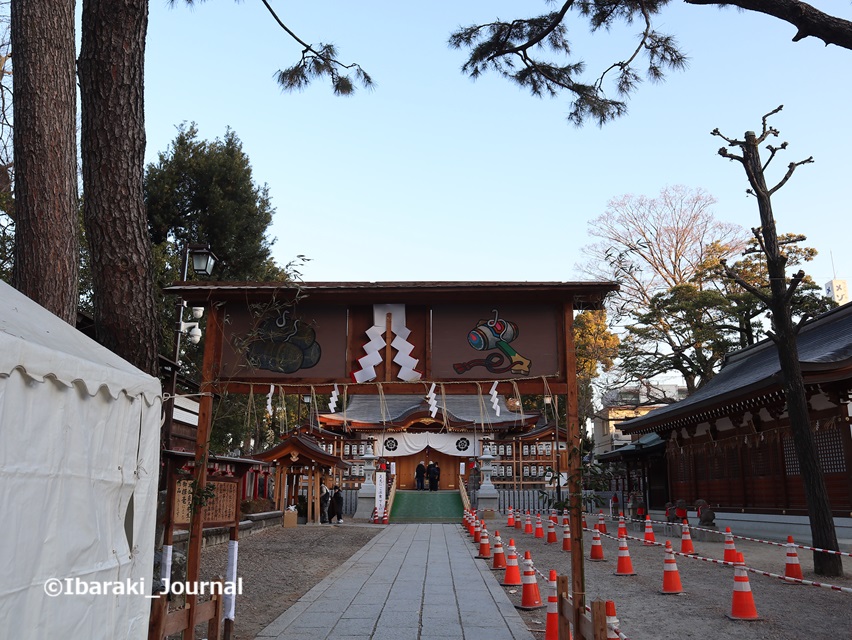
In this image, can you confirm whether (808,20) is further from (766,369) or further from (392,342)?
(766,369)

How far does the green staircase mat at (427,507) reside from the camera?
1102 inches

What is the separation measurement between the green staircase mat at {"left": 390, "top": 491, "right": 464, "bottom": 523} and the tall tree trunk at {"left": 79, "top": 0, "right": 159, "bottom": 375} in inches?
901

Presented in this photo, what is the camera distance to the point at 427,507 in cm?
2942

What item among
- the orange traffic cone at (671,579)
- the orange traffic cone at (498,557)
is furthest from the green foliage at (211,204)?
the orange traffic cone at (671,579)

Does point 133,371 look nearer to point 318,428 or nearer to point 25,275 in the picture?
point 25,275

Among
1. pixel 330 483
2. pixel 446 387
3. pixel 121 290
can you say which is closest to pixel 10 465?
pixel 121 290

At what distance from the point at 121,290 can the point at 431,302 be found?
3.29m

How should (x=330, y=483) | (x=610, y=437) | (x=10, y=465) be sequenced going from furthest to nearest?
(x=610, y=437) < (x=330, y=483) < (x=10, y=465)

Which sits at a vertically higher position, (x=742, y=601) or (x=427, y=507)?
(x=742, y=601)

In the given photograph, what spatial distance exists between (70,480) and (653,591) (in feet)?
27.8

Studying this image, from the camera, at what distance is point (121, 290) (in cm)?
618

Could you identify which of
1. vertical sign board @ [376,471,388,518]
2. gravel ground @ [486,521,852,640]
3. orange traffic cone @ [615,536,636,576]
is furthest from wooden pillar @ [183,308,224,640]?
vertical sign board @ [376,471,388,518]

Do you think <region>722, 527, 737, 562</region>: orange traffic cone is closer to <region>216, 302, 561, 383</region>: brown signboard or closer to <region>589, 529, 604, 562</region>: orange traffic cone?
<region>589, 529, 604, 562</region>: orange traffic cone

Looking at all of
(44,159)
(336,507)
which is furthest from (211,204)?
(44,159)
